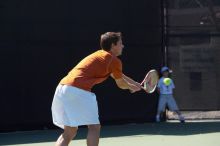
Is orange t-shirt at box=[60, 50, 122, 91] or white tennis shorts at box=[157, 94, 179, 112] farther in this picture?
white tennis shorts at box=[157, 94, 179, 112]

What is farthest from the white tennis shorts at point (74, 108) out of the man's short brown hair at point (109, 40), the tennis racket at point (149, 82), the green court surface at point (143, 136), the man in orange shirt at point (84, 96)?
the green court surface at point (143, 136)

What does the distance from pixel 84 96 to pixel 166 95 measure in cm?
594

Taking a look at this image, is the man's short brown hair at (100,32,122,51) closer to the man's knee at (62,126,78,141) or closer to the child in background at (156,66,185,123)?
the man's knee at (62,126,78,141)

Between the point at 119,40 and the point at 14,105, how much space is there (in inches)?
201

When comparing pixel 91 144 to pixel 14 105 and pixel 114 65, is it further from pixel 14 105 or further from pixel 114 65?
pixel 14 105

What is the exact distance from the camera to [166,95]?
37.4 feet

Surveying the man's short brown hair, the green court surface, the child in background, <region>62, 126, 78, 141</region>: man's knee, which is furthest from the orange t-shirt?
the child in background

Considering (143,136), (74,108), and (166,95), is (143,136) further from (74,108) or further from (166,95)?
(74,108)

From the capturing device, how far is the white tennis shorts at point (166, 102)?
1138cm

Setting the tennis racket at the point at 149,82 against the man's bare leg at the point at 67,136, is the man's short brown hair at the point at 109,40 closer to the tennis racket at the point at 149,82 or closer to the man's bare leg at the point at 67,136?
the tennis racket at the point at 149,82

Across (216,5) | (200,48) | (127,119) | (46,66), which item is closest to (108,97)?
(127,119)

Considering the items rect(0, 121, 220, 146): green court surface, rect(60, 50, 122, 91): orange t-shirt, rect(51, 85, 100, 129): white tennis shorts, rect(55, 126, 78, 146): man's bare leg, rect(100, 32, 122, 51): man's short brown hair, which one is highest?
rect(100, 32, 122, 51): man's short brown hair

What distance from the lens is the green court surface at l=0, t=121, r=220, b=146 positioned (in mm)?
8586

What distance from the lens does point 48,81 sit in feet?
35.3
